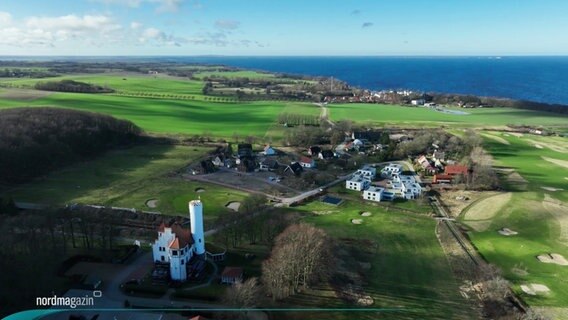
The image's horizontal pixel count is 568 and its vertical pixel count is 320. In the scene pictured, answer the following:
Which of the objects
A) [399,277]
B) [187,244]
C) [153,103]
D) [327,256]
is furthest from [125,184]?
[153,103]

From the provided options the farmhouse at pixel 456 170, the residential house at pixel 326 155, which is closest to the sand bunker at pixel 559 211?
the farmhouse at pixel 456 170

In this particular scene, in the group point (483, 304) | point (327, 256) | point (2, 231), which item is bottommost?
point (483, 304)

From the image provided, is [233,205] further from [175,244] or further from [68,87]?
[68,87]

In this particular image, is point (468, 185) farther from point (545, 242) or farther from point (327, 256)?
point (327, 256)

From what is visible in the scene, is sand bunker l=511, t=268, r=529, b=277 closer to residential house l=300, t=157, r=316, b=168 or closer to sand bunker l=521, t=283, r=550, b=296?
sand bunker l=521, t=283, r=550, b=296

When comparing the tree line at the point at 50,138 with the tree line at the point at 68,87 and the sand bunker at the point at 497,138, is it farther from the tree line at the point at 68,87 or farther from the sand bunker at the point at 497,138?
the sand bunker at the point at 497,138

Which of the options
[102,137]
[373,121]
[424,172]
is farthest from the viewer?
[373,121]
